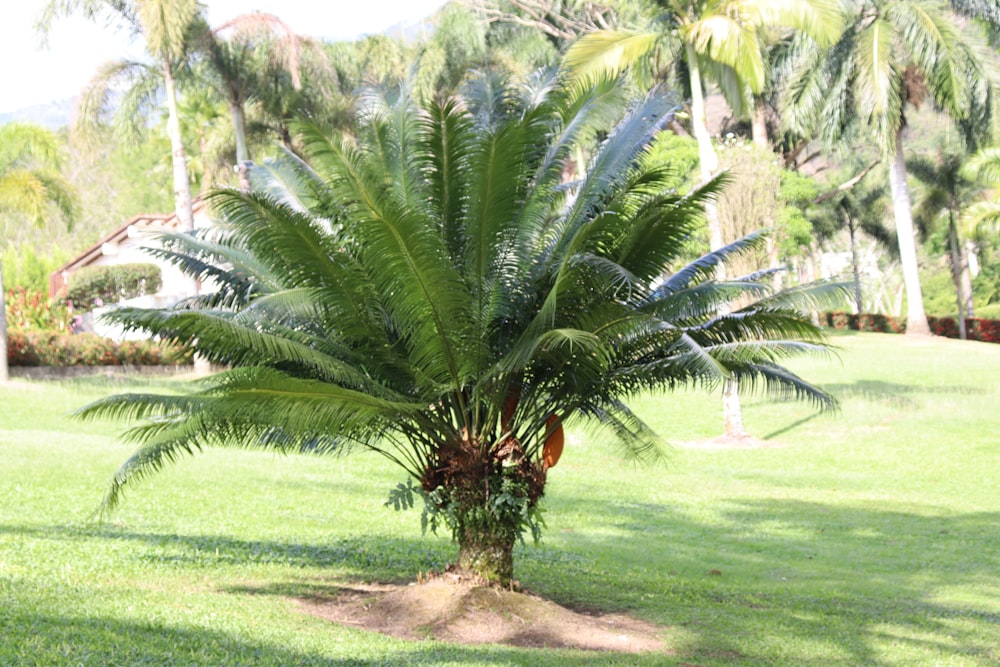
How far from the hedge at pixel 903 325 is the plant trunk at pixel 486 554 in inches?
1609

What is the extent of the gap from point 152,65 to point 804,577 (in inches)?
913

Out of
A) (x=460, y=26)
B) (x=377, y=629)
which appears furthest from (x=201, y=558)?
(x=460, y=26)

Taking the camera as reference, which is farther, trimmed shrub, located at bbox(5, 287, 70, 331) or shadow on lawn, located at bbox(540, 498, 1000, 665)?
trimmed shrub, located at bbox(5, 287, 70, 331)

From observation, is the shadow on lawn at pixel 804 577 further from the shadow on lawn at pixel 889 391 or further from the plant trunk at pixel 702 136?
the shadow on lawn at pixel 889 391

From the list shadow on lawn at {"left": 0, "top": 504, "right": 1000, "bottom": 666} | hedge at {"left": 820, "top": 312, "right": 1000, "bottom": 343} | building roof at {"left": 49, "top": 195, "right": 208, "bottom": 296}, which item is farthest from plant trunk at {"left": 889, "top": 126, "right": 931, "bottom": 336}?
shadow on lawn at {"left": 0, "top": 504, "right": 1000, "bottom": 666}

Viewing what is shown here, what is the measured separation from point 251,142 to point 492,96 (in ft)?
96.0

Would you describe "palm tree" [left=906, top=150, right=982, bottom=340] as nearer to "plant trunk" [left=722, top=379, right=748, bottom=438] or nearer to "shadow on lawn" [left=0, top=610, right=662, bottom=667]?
"plant trunk" [left=722, top=379, right=748, bottom=438]

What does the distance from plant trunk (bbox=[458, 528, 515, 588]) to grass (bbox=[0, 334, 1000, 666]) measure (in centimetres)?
130

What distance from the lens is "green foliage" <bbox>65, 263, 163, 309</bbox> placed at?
3831cm

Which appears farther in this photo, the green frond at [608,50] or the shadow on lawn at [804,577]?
the green frond at [608,50]

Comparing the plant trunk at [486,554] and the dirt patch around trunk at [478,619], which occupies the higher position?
the plant trunk at [486,554]

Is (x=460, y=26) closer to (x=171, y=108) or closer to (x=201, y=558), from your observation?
(x=171, y=108)

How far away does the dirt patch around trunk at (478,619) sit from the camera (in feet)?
30.8

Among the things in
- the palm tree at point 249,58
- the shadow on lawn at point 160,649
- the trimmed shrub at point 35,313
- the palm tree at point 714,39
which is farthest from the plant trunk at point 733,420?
the trimmed shrub at point 35,313
